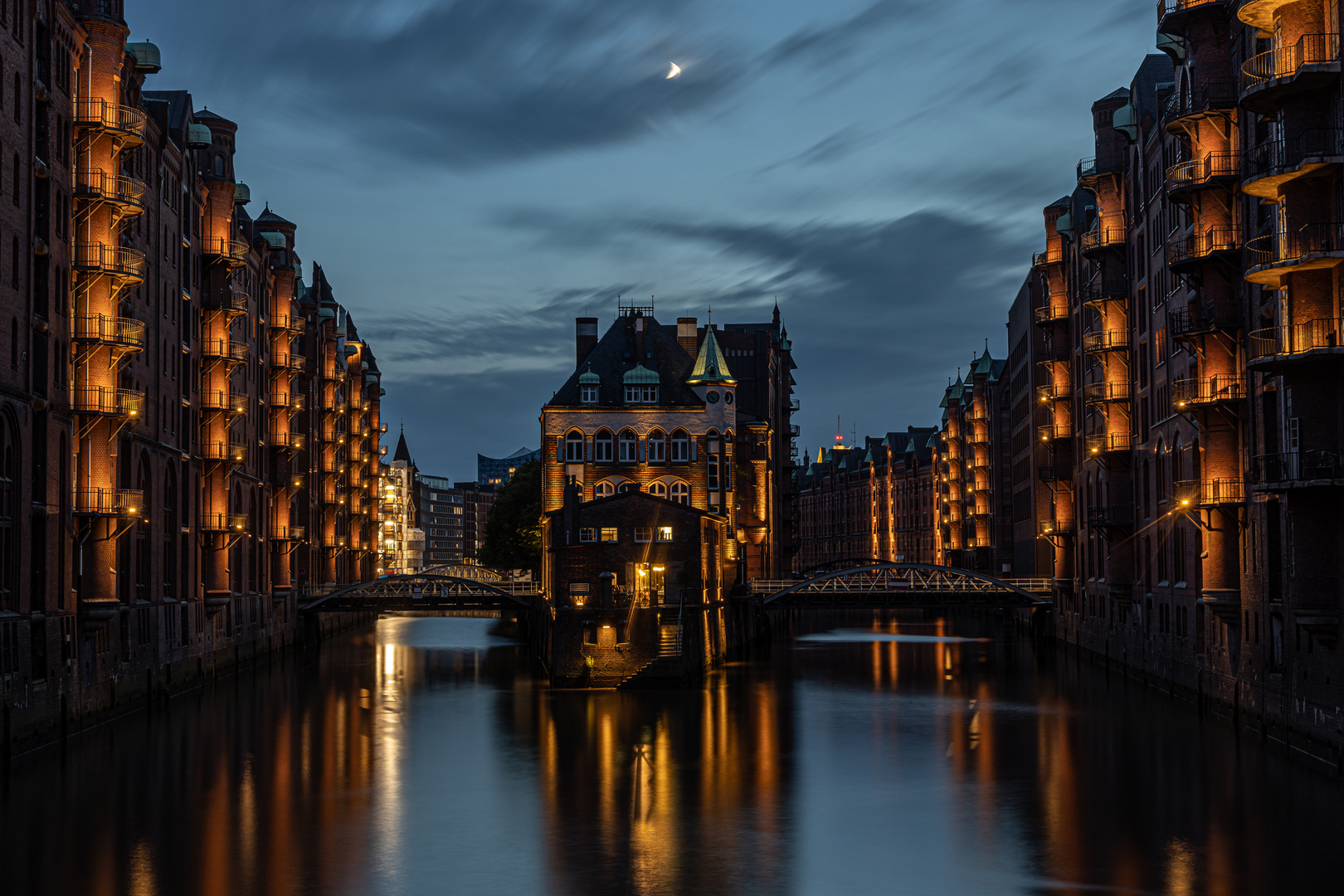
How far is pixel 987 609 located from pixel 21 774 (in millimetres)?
133082

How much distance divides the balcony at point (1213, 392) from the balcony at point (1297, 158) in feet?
31.6

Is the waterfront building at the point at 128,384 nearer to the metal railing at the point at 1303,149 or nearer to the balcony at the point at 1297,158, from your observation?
the balcony at the point at 1297,158

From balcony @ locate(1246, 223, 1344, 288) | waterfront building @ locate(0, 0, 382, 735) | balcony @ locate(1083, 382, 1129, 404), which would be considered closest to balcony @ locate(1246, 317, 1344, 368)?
balcony @ locate(1246, 223, 1344, 288)

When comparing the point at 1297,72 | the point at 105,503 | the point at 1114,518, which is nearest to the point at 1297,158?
the point at 1297,72

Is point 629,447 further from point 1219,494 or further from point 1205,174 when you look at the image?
point 1205,174

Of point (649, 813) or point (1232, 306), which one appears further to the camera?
point (1232, 306)

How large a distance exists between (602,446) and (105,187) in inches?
1959

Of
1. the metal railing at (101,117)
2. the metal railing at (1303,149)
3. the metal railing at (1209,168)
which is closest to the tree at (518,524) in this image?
the metal railing at (101,117)

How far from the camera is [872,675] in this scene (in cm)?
8525

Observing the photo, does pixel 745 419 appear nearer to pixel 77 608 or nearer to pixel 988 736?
pixel 988 736

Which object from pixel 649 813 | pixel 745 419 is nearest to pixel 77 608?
pixel 649 813

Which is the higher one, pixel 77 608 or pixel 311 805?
pixel 77 608

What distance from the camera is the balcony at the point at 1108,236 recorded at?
76.8 metres

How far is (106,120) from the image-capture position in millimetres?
54281
